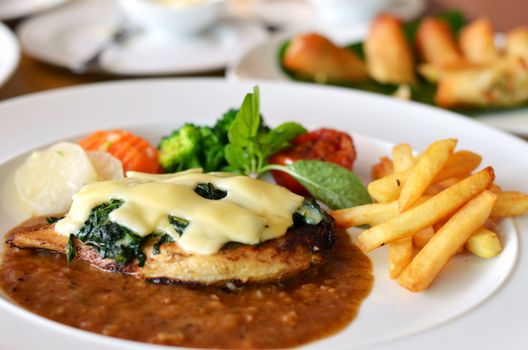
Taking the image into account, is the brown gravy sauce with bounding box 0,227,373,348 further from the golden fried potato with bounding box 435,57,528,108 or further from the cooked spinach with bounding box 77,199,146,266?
the golden fried potato with bounding box 435,57,528,108

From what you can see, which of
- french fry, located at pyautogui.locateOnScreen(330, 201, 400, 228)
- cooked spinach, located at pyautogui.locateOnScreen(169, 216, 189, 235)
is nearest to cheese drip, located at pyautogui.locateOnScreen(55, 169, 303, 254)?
cooked spinach, located at pyautogui.locateOnScreen(169, 216, 189, 235)

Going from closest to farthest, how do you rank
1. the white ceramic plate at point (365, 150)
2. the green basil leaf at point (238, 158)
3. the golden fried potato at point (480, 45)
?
1. the white ceramic plate at point (365, 150)
2. the green basil leaf at point (238, 158)
3. the golden fried potato at point (480, 45)

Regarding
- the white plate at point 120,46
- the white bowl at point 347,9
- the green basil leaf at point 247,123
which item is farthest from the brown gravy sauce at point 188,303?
the white bowl at point 347,9

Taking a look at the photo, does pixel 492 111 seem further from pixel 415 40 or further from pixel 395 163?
pixel 395 163

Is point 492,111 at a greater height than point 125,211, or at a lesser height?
lesser

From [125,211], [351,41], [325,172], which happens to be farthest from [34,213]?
[351,41]

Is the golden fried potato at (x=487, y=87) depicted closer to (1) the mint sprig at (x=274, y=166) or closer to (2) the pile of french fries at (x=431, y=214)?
(2) the pile of french fries at (x=431, y=214)

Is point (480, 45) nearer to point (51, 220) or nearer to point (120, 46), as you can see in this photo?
point (120, 46)
